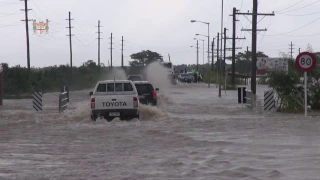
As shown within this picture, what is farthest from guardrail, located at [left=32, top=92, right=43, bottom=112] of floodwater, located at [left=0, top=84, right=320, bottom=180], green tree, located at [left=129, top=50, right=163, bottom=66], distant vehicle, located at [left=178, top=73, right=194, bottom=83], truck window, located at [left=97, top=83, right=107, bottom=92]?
green tree, located at [left=129, top=50, right=163, bottom=66]

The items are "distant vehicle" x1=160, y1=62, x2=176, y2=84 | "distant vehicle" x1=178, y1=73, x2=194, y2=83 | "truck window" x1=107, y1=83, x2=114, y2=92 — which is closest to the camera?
"truck window" x1=107, y1=83, x2=114, y2=92

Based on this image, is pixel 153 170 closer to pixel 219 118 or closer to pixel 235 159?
pixel 235 159

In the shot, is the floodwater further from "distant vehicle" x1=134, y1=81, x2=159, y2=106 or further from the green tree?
the green tree

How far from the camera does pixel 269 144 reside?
17.2m

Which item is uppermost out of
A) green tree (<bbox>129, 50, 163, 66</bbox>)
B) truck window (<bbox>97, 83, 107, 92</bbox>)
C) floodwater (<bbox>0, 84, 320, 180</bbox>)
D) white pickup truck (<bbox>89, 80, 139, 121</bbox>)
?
green tree (<bbox>129, 50, 163, 66</bbox>)

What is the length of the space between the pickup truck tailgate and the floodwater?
24.3 inches

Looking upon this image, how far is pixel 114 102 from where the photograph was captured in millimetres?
24766

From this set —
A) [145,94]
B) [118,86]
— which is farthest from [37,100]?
[145,94]

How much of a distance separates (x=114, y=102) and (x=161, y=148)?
26.7 feet

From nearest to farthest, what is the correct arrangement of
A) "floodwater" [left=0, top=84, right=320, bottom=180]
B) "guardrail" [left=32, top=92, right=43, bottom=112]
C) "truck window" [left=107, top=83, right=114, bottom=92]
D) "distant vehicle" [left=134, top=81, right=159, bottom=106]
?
"floodwater" [left=0, top=84, right=320, bottom=180]
"truck window" [left=107, top=83, right=114, bottom=92]
"guardrail" [left=32, top=92, right=43, bottom=112]
"distant vehicle" [left=134, top=81, right=159, bottom=106]

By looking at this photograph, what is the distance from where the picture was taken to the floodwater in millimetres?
12555

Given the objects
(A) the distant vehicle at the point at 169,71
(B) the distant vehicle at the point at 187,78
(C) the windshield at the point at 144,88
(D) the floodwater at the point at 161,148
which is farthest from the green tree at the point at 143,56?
(D) the floodwater at the point at 161,148

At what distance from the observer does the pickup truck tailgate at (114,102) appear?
2475 centimetres

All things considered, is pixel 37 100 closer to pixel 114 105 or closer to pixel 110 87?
pixel 110 87
